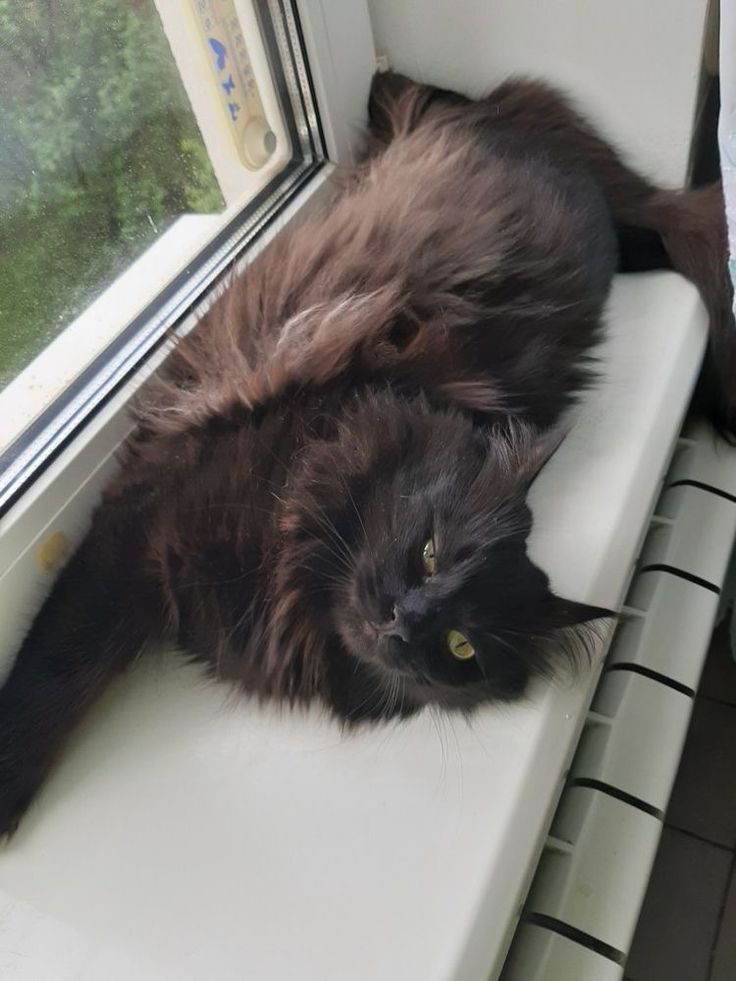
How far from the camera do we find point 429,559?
2.98 feet

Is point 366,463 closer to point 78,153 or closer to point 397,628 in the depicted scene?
point 397,628

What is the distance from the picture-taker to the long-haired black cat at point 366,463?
2.94ft

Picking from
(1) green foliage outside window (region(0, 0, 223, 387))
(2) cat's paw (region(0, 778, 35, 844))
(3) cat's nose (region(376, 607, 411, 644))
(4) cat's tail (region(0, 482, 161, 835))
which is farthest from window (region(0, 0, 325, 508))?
(3) cat's nose (region(376, 607, 411, 644))

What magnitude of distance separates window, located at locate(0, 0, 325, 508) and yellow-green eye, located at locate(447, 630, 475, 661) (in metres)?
0.49

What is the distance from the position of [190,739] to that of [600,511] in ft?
1.67

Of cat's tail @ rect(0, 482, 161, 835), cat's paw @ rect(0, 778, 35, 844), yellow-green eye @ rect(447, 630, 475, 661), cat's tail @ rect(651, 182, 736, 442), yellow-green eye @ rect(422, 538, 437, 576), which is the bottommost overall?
cat's paw @ rect(0, 778, 35, 844)

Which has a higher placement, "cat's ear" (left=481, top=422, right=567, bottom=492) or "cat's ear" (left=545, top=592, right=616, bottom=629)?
"cat's ear" (left=481, top=422, right=567, bottom=492)

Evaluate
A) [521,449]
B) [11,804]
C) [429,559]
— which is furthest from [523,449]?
[11,804]

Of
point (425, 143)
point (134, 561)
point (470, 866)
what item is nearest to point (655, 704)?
point (470, 866)

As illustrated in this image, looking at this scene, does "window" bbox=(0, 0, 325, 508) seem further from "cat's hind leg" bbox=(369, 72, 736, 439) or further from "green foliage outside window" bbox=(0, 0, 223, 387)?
"cat's hind leg" bbox=(369, 72, 736, 439)

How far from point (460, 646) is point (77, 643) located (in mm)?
393

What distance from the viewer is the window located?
1021 millimetres

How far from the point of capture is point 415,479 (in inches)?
37.4

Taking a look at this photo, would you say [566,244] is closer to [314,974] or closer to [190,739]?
[190,739]
